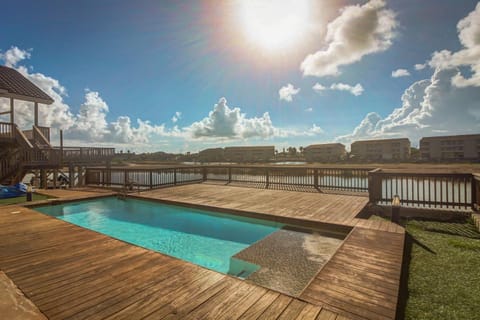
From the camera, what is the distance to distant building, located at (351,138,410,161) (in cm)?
6172

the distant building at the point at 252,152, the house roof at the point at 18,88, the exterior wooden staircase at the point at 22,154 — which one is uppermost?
the house roof at the point at 18,88

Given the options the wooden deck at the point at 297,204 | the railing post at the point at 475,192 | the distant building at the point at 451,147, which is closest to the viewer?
the railing post at the point at 475,192

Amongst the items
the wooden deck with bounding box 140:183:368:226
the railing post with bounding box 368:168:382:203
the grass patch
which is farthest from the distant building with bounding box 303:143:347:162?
the grass patch

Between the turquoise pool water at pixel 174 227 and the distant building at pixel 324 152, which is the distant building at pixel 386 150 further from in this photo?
the turquoise pool water at pixel 174 227

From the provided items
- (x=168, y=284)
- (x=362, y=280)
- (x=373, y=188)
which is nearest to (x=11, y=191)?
(x=168, y=284)

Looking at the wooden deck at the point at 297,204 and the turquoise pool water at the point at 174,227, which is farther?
the wooden deck at the point at 297,204

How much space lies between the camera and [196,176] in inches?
519

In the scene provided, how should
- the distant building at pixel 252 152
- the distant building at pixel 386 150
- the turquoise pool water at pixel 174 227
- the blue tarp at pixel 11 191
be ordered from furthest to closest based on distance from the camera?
the distant building at pixel 252 152 < the distant building at pixel 386 150 < the blue tarp at pixel 11 191 < the turquoise pool water at pixel 174 227

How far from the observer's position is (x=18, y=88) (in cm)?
1098

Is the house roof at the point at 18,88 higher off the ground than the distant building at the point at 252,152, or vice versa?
the house roof at the point at 18,88

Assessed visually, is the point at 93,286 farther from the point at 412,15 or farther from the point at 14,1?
the point at 412,15

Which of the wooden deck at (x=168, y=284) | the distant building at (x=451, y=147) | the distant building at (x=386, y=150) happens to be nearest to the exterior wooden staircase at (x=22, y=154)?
the wooden deck at (x=168, y=284)

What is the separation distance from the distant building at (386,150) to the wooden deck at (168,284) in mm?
63750

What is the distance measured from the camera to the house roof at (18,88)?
1036 centimetres
